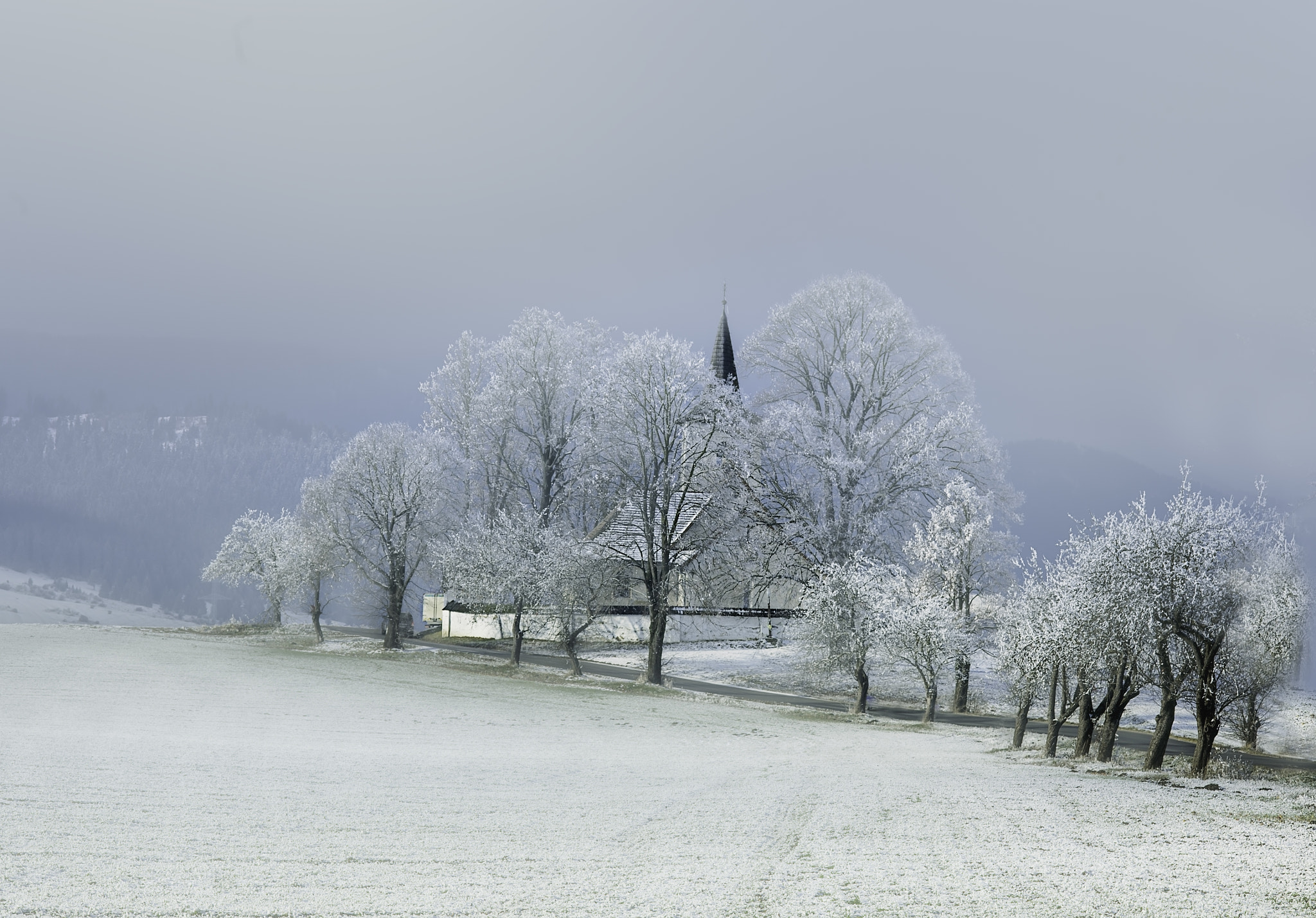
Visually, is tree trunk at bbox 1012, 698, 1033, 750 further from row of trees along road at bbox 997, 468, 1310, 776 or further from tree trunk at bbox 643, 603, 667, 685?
tree trunk at bbox 643, 603, 667, 685

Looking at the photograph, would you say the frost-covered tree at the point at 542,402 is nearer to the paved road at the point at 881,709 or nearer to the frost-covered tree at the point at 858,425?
the paved road at the point at 881,709

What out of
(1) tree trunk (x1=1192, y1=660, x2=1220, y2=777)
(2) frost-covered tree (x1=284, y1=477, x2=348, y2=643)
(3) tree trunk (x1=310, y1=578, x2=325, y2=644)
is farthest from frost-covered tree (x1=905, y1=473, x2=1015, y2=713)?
(3) tree trunk (x1=310, y1=578, x2=325, y2=644)

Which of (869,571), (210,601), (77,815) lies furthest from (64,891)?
(210,601)

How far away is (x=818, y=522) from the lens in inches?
1416

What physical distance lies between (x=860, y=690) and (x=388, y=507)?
24397mm

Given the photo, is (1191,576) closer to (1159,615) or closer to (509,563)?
(1159,615)

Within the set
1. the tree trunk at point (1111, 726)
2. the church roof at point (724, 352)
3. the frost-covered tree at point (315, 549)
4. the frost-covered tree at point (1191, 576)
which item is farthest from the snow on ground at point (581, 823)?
the church roof at point (724, 352)

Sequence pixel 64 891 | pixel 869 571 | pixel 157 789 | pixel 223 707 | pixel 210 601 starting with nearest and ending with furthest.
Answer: pixel 64 891 → pixel 157 789 → pixel 223 707 → pixel 869 571 → pixel 210 601

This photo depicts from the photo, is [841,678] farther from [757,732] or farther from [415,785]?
[415,785]

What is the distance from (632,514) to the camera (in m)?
40.5

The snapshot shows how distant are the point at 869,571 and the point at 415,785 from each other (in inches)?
806

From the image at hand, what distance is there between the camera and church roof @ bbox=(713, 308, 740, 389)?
59.8 metres

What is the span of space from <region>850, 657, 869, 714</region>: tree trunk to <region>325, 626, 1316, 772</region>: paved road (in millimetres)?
964

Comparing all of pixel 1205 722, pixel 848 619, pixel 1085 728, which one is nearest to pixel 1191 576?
pixel 1205 722
